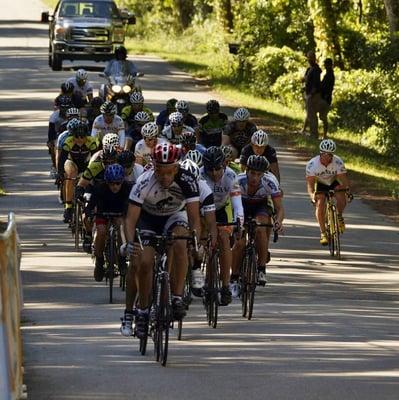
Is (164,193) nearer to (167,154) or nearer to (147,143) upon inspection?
(167,154)

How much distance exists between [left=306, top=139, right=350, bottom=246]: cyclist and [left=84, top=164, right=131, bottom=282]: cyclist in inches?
183

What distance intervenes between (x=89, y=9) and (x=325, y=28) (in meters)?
7.30

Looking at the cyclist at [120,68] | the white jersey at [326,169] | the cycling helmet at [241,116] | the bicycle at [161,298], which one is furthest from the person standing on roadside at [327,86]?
the bicycle at [161,298]

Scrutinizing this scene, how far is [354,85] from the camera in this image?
41.2 meters

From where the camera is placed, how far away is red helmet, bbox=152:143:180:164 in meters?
13.0

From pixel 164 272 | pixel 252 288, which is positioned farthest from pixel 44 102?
pixel 164 272

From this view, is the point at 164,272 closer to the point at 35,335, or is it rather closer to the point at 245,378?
the point at 245,378

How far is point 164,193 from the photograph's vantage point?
13.4m

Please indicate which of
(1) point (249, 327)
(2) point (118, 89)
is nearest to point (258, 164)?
(1) point (249, 327)

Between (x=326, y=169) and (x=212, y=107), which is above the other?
(x=212, y=107)

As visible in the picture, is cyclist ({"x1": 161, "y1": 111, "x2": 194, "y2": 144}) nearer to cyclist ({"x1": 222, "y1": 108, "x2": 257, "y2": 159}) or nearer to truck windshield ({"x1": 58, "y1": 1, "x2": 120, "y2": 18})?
cyclist ({"x1": 222, "y1": 108, "x2": 257, "y2": 159})

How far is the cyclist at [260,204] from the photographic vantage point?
1700cm

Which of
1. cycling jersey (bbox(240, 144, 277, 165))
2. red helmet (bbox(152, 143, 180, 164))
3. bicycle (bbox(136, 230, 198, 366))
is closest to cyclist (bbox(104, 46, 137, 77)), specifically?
cycling jersey (bbox(240, 144, 277, 165))

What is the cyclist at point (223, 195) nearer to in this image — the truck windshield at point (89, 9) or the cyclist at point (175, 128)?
the cyclist at point (175, 128)
